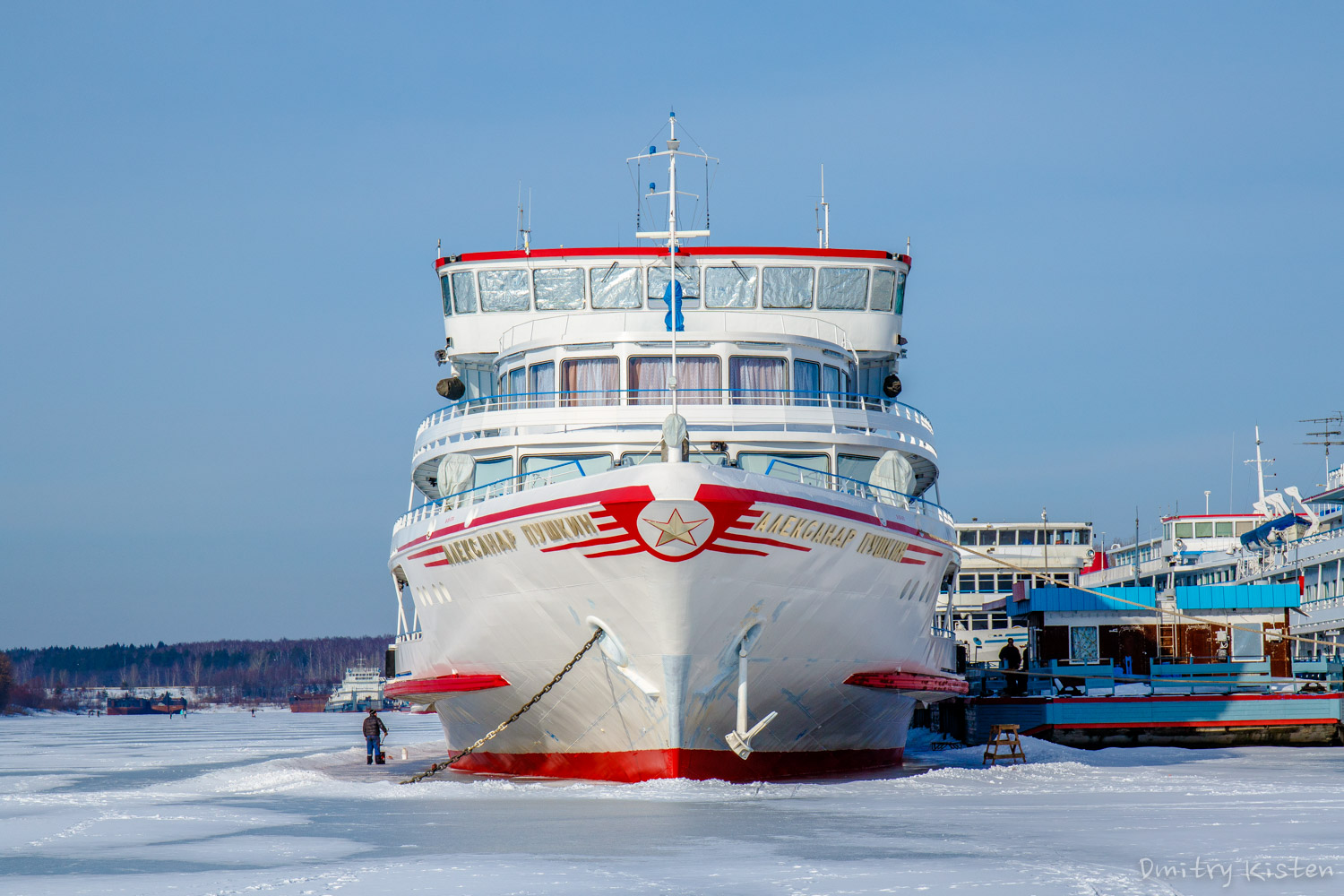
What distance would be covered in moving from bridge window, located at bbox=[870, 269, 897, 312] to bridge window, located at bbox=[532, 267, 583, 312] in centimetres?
553

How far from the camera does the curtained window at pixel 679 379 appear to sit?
2412 cm

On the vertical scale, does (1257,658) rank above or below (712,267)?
below

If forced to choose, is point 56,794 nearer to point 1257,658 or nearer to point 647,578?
point 647,578

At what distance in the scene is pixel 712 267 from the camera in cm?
2652

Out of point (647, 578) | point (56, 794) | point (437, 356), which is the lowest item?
point (56, 794)

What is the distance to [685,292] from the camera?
2645 centimetres

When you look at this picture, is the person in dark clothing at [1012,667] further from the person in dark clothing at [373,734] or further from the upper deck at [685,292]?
the person in dark clothing at [373,734]

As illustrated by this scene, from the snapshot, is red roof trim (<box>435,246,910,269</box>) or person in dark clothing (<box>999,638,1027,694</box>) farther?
person in dark clothing (<box>999,638,1027,694</box>)

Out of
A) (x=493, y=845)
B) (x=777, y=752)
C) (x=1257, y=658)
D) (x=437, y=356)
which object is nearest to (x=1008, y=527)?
(x=1257, y=658)

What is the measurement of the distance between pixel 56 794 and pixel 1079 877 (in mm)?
17567

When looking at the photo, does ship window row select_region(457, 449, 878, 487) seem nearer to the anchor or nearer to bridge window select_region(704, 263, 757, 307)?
the anchor

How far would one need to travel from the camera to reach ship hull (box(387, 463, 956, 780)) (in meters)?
19.1

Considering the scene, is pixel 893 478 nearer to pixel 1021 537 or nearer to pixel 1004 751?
pixel 1004 751

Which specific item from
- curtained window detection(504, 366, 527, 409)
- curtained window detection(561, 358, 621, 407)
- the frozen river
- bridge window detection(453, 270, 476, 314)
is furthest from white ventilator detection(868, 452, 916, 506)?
bridge window detection(453, 270, 476, 314)
